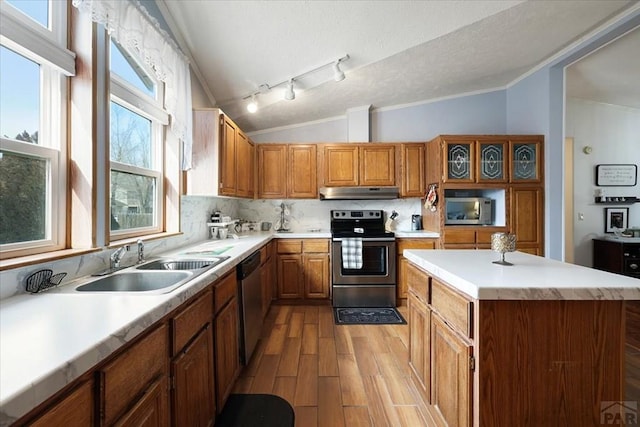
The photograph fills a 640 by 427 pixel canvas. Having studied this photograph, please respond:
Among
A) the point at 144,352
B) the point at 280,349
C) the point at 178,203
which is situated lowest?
the point at 280,349

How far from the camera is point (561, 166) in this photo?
3062 mm

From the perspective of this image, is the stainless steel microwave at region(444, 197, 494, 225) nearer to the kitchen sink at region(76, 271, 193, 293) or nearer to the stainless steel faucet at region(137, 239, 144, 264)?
the kitchen sink at region(76, 271, 193, 293)

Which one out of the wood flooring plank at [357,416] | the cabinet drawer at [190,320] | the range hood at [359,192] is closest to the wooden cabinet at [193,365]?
the cabinet drawer at [190,320]

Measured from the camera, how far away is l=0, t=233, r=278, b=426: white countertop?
504mm

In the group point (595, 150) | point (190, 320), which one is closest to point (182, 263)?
point (190, 320)

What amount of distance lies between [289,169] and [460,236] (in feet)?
7.76

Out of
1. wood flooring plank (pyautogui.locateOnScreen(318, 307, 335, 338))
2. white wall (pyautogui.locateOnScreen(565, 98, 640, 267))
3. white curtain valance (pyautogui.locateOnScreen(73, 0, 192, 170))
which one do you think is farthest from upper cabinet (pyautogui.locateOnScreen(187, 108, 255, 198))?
white wall (pyautogui.locateOnScreen(565, 98, 640, 267))

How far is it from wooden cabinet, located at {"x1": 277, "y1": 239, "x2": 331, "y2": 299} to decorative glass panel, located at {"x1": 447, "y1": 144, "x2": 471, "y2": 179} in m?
1.79

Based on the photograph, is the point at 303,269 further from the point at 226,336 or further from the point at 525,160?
the point at 525,160

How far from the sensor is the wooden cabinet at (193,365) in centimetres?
105

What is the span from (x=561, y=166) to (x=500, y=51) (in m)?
1.51

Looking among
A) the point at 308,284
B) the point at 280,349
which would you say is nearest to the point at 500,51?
the point at 308,284

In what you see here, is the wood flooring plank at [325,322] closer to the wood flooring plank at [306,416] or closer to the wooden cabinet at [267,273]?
the wooden cabinet at [267,273]

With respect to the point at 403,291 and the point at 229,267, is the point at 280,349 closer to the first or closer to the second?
the point at 229,267
